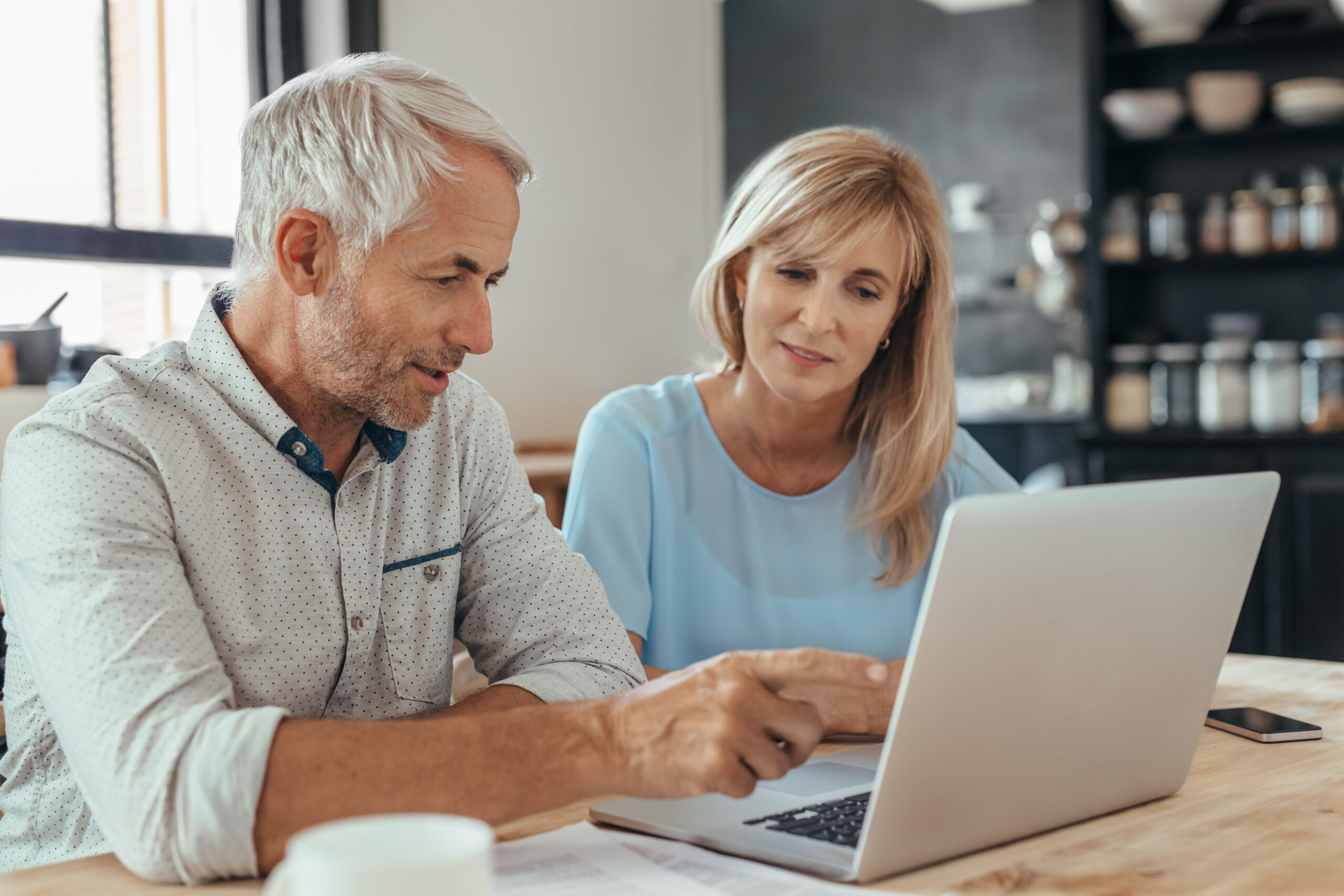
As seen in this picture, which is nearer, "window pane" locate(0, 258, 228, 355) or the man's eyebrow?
the man's eyebrow

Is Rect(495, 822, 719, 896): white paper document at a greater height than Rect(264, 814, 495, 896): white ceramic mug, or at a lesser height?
lesser

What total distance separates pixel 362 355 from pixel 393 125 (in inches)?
7.9

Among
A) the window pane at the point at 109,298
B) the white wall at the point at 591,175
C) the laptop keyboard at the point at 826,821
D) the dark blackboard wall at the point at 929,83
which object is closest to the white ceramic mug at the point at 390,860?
the laptop keyboard at the point at 826,821

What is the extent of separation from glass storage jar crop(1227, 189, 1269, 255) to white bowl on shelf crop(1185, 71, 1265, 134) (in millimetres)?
223

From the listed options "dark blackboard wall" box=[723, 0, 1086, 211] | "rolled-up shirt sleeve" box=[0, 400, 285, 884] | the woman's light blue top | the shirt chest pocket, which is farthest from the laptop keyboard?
"dark blackboard wall" box=[723, 0, 1086, 211]

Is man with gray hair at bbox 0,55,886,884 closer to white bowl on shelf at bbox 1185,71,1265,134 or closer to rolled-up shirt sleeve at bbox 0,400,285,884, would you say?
rolled-up shirt sleeve at bbox 0,400,285,884

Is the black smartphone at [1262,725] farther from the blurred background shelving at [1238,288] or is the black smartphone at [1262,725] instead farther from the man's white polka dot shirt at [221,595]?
the blurred background shelving at [1238,288]

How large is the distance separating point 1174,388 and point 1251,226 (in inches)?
20.6

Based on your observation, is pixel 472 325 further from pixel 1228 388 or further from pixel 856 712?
pixel 1228 388

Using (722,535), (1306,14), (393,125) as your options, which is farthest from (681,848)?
(1306,14)

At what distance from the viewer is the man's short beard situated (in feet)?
3.44

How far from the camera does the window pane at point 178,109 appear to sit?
240 cm

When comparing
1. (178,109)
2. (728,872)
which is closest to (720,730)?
(728,872)

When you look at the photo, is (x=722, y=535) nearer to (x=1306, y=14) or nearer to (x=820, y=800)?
(x=820, y=800)
